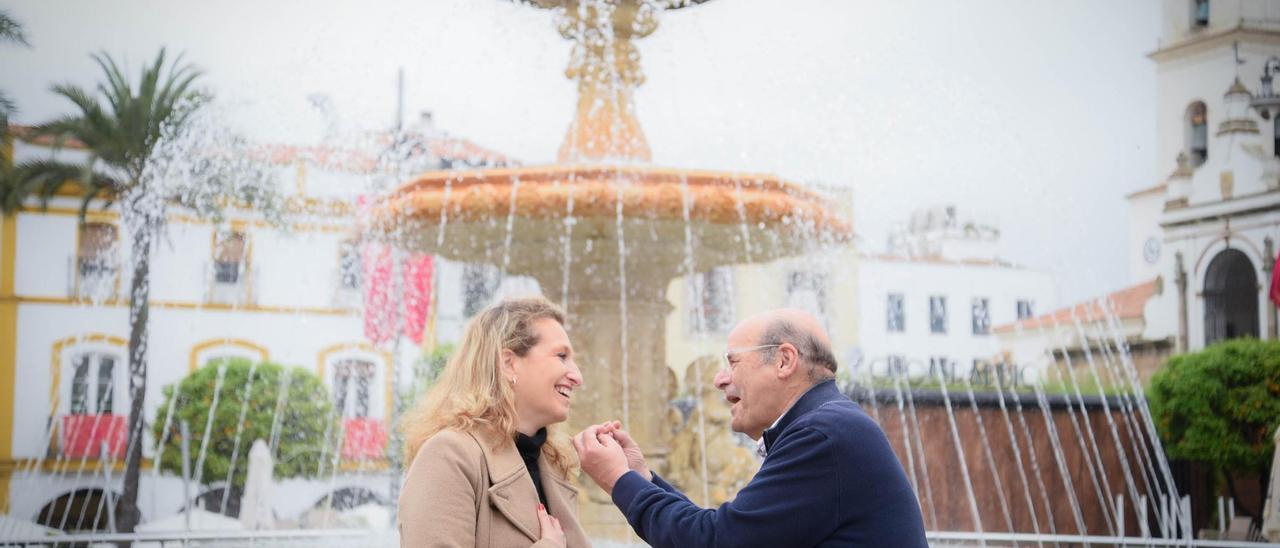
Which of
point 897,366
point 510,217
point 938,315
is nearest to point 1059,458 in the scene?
point 897,366

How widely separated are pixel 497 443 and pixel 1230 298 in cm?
1672

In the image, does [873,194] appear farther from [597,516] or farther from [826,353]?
[826,353]

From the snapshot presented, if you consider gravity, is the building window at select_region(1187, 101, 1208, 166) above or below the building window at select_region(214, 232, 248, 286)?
above

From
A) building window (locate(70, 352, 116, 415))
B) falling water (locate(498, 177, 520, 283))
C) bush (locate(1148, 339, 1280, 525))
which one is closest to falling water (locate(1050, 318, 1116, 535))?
bush (locate(1148, 339, 1280, 525))

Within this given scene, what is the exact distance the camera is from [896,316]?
31.2 m

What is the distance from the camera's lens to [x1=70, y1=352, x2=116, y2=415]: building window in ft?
85.5

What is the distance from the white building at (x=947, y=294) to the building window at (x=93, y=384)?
15900 millimetres

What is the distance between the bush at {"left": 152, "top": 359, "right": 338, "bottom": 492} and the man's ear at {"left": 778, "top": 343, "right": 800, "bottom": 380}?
23.5m

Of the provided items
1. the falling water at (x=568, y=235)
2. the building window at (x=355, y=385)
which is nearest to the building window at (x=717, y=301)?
the building window at (x=355, y=385)

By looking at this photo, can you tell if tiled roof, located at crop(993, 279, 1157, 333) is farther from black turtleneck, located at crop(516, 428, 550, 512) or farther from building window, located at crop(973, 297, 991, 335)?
black turtleneck, located at crop(516, 428, 550, 512)

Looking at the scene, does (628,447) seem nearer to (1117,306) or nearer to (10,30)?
(10,30)

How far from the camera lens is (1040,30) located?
67.5ft

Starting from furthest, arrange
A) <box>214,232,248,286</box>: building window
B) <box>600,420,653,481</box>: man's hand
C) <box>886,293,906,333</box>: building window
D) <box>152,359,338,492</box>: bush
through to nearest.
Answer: <box>886,293,906,333</box>: building window
<box>214,232,248,286</box>: building window
<box>152,359,338,492</box>: bush
<box>600,420,653,481</box>: man's hand

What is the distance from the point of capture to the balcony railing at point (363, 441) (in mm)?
26500
